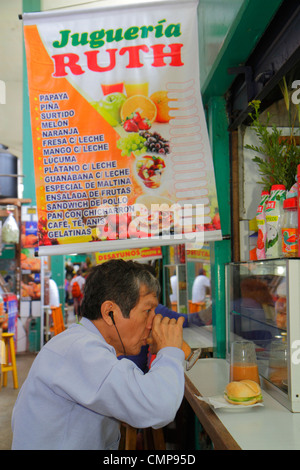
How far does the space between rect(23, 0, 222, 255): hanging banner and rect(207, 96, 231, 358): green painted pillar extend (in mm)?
577

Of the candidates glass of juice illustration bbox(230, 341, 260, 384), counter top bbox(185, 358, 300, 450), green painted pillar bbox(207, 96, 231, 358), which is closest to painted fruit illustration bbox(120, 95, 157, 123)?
green painted pillar bbox(207, 96, 231, 358)

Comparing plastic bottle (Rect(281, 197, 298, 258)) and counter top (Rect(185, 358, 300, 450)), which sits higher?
plastic bottle (Rect(281, 197, 298, 258))

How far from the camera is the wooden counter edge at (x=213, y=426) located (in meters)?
1.38

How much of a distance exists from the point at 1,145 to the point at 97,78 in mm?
8502

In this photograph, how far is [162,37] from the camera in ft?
8.25

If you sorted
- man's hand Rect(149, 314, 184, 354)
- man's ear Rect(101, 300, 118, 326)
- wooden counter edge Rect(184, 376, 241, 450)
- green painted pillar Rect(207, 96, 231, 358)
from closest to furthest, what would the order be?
wooden counter edge Rect(184, 376, 241, 450), man's hand Rect(149, 314, 184, 354), man's ear Rect(101, 300, 118, 326), green painted pillar Rect(207, 96, 231, 358)

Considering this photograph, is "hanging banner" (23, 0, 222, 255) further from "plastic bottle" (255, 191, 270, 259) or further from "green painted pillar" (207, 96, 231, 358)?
"green painted pillar" (207, 96, 231, 358)

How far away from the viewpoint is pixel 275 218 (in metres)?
1.97

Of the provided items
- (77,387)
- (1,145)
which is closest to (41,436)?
(77,387)

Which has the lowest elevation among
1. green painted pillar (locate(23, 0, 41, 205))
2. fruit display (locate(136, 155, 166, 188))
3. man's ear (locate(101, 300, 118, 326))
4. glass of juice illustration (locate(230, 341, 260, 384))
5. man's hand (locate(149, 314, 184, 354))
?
glass of juice illustration (locate(230, 341, 260, 384))

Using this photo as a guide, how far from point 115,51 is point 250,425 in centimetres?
204

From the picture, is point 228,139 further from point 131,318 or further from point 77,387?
point 77,387

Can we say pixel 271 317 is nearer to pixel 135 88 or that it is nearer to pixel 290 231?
pixel 290 231

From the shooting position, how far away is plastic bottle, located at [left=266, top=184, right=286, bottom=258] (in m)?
1.96
